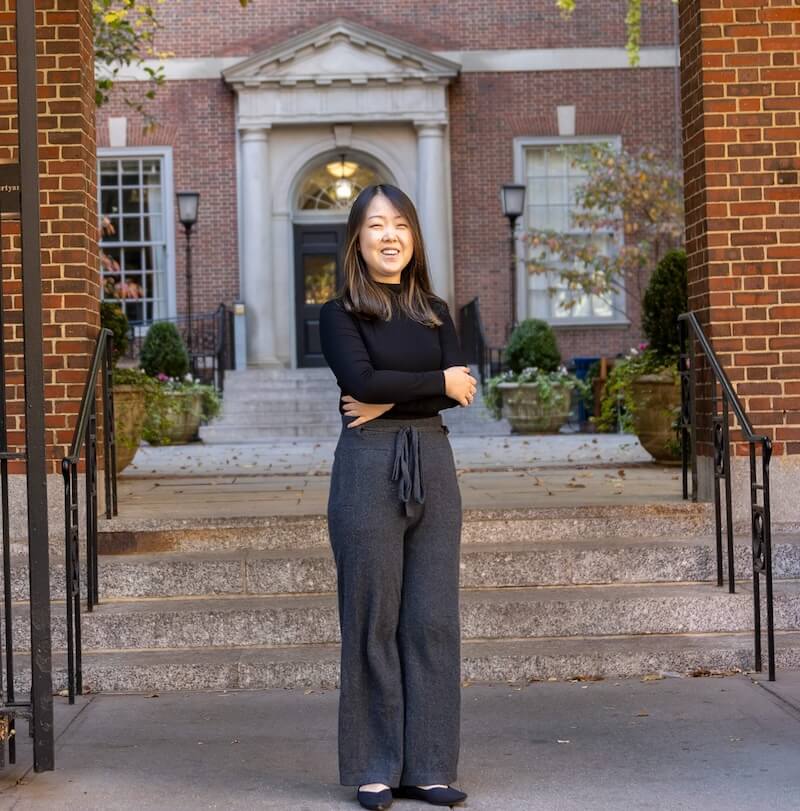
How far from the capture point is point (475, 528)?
6656 mm

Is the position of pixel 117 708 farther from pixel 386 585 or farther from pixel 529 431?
pixel 529 431

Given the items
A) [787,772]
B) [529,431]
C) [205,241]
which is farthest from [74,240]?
[205,241]

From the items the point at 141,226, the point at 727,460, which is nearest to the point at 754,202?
the point at 727,460

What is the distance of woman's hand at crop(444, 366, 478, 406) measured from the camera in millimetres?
3918

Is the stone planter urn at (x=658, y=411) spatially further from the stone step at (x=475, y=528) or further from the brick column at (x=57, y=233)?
the brick column at (x=57, y=233)

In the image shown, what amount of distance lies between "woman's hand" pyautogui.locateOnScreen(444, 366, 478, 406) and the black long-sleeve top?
2cm

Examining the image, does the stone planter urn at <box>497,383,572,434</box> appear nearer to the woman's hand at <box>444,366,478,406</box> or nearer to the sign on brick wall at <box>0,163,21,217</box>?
the sign on brick wall at <box>0,163,21,217</box>

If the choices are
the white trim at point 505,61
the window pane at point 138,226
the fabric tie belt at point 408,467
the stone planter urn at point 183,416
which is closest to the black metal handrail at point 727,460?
the fabric tie belt at point 408,467

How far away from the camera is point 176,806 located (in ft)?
13.2

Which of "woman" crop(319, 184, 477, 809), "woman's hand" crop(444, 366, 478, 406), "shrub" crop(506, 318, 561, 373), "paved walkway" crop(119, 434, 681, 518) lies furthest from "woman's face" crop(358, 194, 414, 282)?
"shrub" crop(506, 318, 561, 373)

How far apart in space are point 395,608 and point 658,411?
628 centimetres

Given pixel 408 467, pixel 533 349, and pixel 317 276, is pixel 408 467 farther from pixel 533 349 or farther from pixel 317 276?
pixel 317 276

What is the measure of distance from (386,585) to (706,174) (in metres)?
3.83

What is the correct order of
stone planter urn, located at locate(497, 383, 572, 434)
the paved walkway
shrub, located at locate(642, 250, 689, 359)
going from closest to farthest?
the paved walkway
shrub, located at locate(642, 250, 689, 359)
stone planter urn, located at locate(497, 383, 572, 434)
